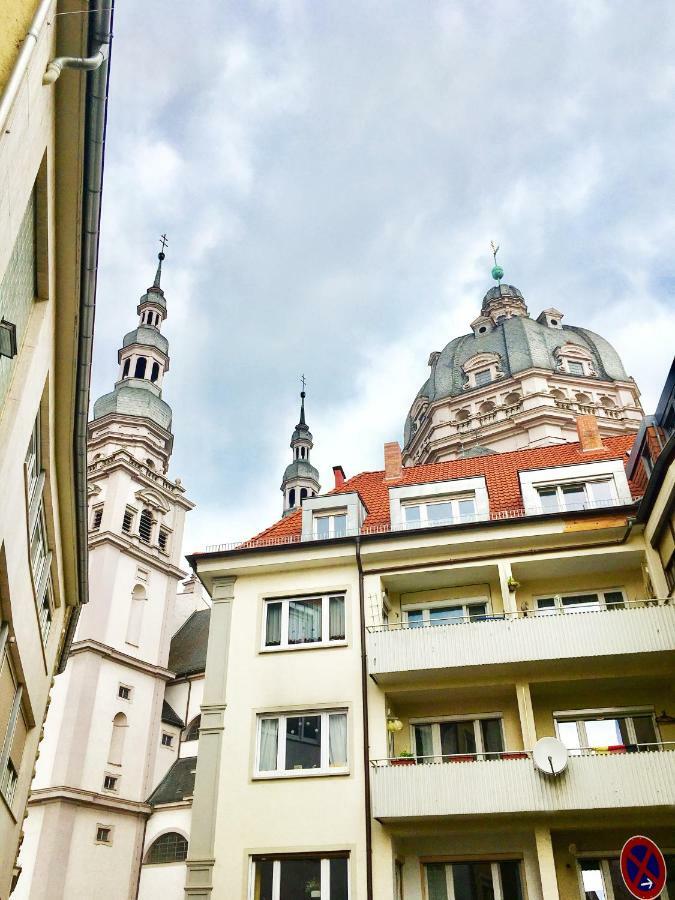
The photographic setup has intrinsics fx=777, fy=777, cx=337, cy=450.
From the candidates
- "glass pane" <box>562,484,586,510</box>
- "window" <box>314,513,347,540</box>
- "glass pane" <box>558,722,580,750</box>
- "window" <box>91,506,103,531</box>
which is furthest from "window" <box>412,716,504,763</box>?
"window" <box>91,506,103,531</box>

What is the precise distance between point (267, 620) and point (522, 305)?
48130 millimetres

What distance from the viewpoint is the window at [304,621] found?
18969 millimetres

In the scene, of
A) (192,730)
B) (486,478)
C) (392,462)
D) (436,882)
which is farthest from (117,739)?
(436,882)

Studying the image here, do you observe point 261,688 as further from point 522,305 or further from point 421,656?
point 522,305

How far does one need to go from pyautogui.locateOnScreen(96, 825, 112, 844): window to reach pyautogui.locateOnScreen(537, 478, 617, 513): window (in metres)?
29.5

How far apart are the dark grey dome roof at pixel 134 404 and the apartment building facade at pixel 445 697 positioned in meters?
34.3

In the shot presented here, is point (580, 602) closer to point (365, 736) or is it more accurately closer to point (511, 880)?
point (365, 736)

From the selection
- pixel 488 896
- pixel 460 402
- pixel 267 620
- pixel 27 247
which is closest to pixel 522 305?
pixel 460 402

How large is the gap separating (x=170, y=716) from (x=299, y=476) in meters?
37.9

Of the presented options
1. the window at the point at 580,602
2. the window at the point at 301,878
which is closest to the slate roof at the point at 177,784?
the window at the point at 301,878

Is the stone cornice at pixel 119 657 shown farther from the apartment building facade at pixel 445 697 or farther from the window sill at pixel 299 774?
the window sill at pixel 299 774

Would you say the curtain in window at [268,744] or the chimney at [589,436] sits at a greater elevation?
the chimney at [589,436]

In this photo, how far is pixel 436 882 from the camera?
16.0 metres

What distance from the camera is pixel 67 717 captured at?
126 ft
